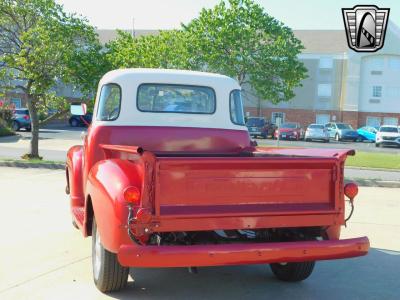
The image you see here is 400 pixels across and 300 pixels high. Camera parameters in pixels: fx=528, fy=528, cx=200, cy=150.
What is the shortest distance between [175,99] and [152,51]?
481 inches

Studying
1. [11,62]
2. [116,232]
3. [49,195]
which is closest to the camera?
[116,232]

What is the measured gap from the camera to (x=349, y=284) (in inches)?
206

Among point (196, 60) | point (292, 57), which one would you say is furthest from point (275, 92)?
point (196, 60)

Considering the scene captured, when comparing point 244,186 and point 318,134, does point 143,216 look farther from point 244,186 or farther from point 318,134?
point 318,134

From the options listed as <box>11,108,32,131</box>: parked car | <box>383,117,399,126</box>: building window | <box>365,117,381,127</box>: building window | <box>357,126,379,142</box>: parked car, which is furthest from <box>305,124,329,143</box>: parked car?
<box>11,108,32,131</box>: parked car

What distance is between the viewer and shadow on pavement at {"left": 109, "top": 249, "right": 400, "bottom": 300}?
4.87 m

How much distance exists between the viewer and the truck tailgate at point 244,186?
405cm

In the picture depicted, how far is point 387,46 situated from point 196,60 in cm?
3669

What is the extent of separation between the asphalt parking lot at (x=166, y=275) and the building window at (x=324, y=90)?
4654 cm

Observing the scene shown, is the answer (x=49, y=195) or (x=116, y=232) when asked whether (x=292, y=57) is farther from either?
(x=116, y=232)

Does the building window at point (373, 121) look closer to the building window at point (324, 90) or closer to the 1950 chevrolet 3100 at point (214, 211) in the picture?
the building window at point (324, 90)

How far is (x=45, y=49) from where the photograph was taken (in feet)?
46.1

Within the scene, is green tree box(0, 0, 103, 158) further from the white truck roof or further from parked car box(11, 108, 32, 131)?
parked car box(11, 108, 32, 131)

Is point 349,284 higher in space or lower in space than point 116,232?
lower
